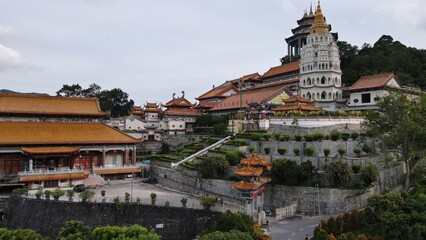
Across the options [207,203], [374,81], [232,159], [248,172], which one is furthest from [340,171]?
[374,81]

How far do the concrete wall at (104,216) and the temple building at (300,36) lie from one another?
6271cm

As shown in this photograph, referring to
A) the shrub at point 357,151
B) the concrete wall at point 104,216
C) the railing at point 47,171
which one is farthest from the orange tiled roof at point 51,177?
the shrub at point 357,151

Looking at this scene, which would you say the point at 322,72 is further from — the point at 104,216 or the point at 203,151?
the point at 104,216

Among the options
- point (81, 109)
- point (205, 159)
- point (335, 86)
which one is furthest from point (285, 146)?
point (81, 109)

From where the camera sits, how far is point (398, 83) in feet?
161

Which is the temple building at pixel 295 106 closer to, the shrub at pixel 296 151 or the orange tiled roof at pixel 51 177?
the shrub at pixel 296 151

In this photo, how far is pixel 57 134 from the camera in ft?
128

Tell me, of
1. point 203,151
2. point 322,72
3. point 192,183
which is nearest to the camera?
point 192,183

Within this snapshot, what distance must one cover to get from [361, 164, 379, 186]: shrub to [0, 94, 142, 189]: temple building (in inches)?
971

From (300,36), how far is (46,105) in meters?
61.9

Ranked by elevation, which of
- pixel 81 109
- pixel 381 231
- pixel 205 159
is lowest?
pixel 381 231

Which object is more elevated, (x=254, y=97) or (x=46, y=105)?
(x=254, y=97)

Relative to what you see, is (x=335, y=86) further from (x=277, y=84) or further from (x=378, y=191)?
(x=378, y=191)

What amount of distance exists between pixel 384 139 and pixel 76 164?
31374 mm
